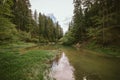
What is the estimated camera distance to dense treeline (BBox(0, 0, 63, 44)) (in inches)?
659

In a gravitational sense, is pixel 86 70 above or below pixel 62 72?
above

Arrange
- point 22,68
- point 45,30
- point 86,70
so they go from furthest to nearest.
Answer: point 45,30 → point 86,70 → point 22,68

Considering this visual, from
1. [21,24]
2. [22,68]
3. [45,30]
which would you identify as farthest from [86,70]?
[45,30]

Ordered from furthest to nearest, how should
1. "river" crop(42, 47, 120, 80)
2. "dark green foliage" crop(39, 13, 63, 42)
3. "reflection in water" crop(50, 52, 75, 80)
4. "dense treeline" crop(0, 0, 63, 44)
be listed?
"dark green foliage" crop(39, 13, 63, 42)
"dense treeline" crop(0, 0, 63, 44)
"reflection in water" crop(50, 52, 75, 80)
"river" crop(42, 47, 120, 80)

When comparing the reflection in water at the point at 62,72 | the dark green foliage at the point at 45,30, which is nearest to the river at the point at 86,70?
the reflection in water at the point at 62,72

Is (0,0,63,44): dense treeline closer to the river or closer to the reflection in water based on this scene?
the reflection in water

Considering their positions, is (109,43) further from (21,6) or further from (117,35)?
(21,6)

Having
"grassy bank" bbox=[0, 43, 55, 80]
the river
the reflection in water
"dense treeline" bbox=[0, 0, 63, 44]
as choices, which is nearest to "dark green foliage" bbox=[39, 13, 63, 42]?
"dense treeline" bbox=[0, 0, 63, 44]

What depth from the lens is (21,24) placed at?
42000 mm

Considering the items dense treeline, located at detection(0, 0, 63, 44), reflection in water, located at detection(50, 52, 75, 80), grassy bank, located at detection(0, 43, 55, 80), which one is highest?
dense treeline, located at detection(0, 0, 63, 44)

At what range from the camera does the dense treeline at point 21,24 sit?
16750 mm

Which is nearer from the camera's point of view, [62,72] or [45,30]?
[62,72]

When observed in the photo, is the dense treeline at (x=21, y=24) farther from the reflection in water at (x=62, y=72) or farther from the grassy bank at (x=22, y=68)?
the reflection in water at (x=62, y=72)

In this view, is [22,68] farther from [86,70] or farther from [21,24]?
[21,24]
